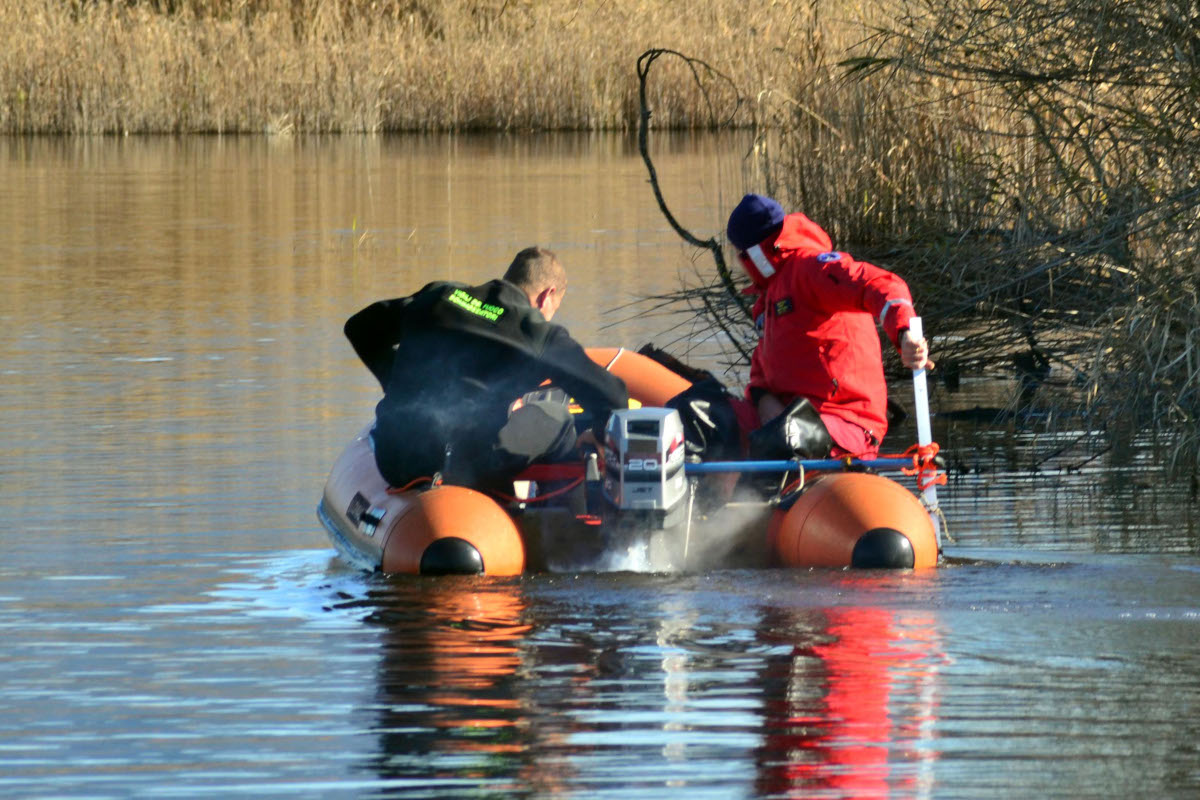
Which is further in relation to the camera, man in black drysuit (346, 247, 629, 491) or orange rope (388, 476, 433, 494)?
orange rope (388, 476, 433, 494)

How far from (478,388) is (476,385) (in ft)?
0.04

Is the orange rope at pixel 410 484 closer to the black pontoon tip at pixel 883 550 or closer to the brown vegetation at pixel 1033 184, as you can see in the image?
the black pontoon tip at pixel 883 550

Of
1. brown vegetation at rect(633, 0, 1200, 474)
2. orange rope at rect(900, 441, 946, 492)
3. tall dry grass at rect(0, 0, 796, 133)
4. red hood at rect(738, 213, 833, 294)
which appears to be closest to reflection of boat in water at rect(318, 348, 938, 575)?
orange rope at rect(900, 441, 946, 492)

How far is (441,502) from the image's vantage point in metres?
6.81

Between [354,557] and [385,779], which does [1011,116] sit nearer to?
[354,557]

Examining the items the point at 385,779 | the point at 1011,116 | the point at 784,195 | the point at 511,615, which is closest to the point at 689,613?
the point at 511,615

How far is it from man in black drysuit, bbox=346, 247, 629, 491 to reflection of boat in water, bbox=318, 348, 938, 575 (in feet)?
0.35

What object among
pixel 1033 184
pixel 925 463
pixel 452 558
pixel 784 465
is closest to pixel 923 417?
pixel 925 463

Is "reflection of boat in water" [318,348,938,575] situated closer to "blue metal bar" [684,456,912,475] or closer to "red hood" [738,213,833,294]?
"blue metal bar" [684,456,912,475]

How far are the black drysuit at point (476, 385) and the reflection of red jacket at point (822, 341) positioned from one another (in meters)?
0.64

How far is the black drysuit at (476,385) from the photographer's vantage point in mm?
6895

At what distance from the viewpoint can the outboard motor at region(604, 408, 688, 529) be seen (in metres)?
6.64

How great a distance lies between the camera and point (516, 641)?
19.7ft

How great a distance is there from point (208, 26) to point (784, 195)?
16.3 metres
